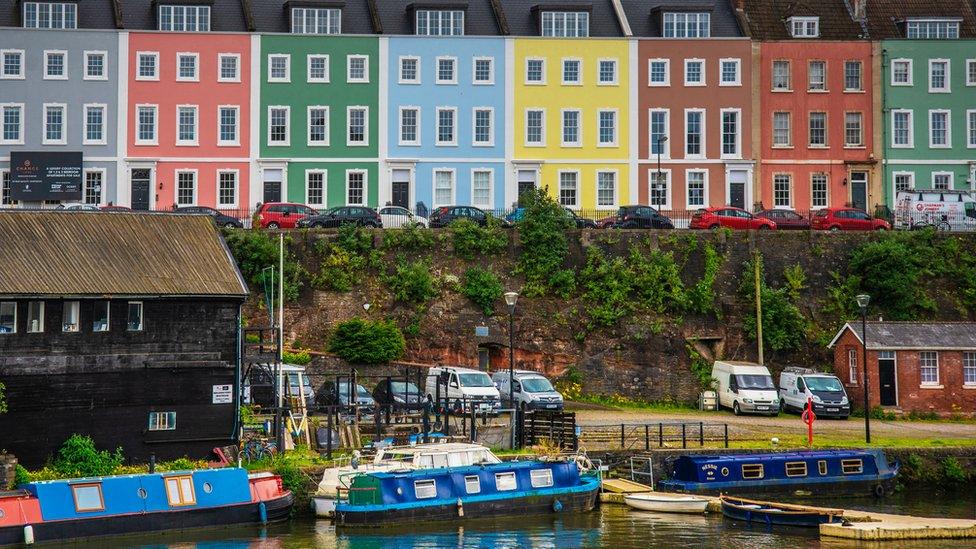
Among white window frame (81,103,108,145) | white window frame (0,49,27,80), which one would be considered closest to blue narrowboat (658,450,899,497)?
white window frame (81,103,108,145)

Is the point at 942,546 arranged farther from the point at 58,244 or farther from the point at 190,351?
the point at 58,244

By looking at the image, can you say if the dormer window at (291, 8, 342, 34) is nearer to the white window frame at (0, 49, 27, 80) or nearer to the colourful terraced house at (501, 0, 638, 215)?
the colourful terraced house at (501, 0, 638, 215)

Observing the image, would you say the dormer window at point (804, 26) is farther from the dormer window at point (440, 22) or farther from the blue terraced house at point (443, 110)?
the dormer window at point (440, 22)

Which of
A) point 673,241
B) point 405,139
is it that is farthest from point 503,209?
point 673,241

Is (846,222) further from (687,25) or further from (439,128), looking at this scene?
(439,128)

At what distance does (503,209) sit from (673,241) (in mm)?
10500

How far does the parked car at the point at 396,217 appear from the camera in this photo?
6144cm

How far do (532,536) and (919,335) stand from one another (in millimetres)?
22938

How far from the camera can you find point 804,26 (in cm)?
7144

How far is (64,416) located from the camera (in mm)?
39188

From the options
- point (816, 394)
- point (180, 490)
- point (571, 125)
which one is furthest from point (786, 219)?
point (180, 490)

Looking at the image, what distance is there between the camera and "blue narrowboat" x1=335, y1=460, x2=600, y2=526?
1473 inches

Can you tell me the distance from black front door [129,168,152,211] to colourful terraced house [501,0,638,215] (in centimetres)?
1710

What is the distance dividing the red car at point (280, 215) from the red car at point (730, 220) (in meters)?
16.8
